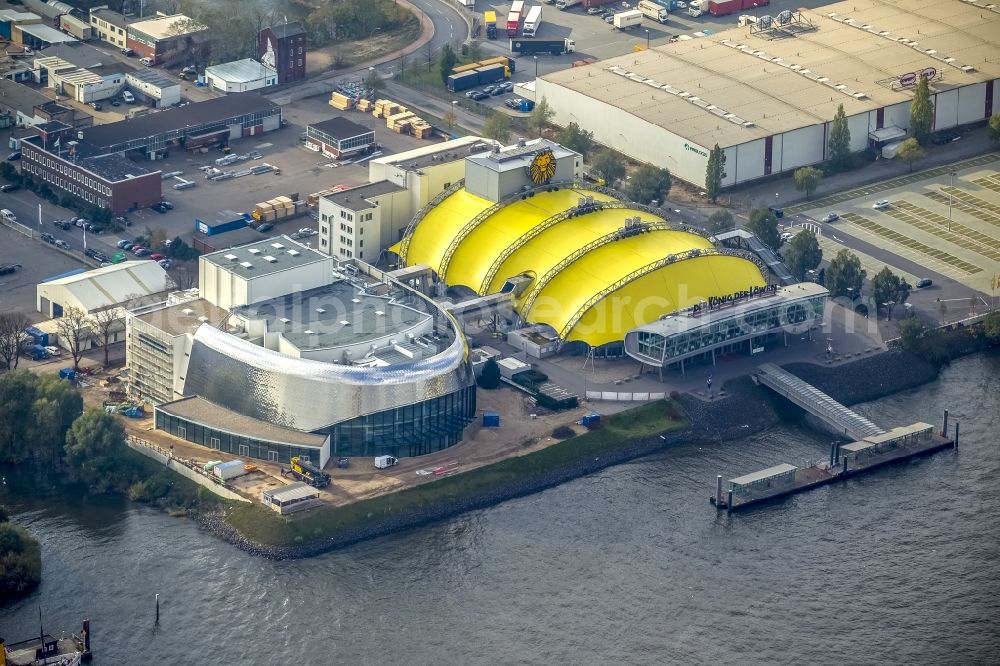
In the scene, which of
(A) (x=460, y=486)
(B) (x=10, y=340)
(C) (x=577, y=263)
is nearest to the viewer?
(A) (x=460, y=486)

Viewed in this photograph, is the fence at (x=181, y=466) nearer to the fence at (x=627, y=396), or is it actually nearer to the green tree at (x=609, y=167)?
the fence at (x=627, y=396)

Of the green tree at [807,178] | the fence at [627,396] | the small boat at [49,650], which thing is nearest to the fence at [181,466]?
the small boat at [49,650]

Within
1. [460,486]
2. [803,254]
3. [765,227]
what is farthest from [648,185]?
[460,486]

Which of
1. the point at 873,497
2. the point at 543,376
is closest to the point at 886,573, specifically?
the point at 873,497

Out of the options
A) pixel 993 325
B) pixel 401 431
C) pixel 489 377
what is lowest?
pixel 489 377

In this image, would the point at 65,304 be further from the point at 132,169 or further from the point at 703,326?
the point at 703,326

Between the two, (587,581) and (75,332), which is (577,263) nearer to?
(587,581)
